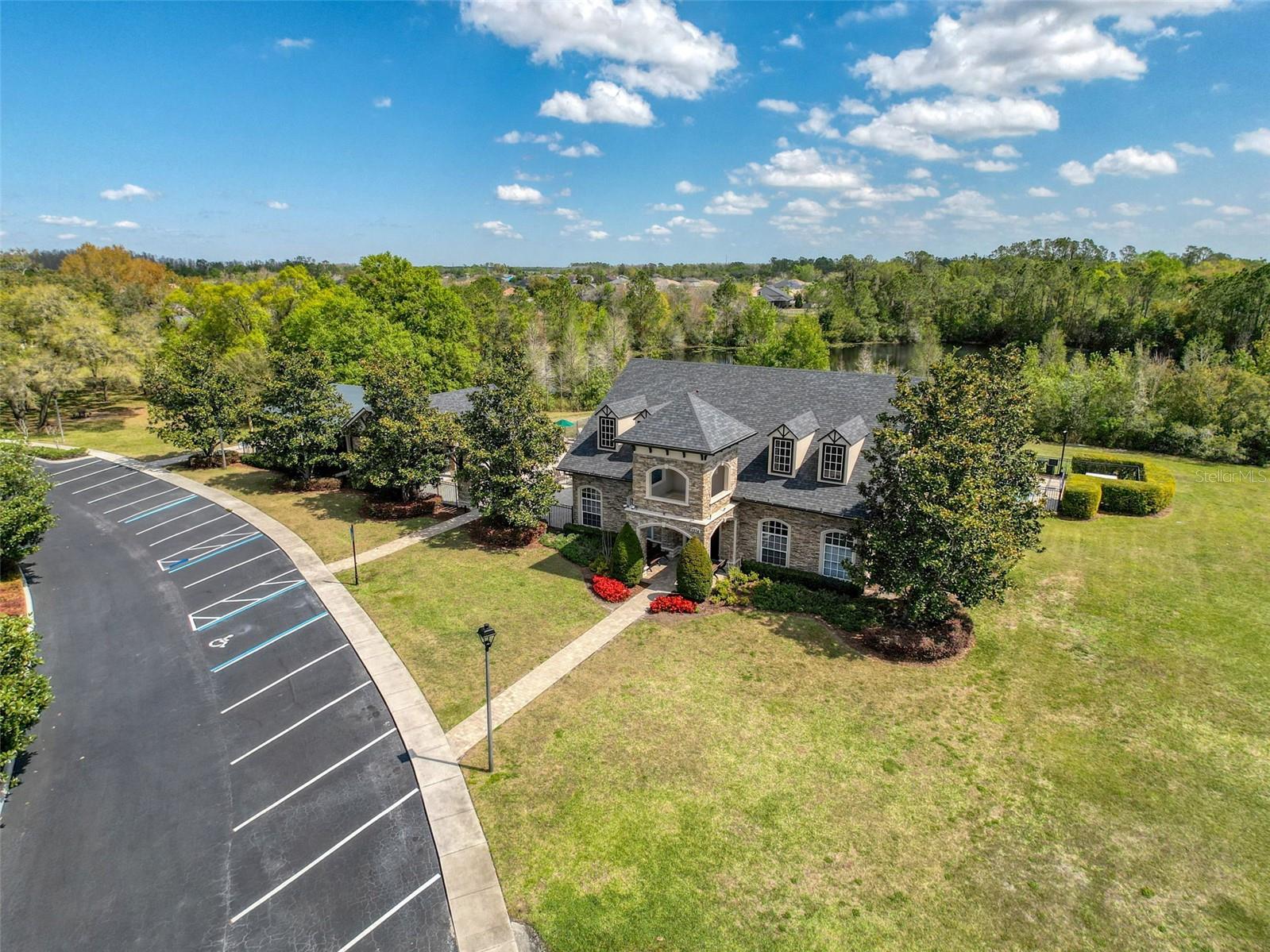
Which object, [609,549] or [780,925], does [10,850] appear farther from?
[609,549]

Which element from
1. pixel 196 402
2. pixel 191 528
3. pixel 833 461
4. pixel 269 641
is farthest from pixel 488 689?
pixel 196 402

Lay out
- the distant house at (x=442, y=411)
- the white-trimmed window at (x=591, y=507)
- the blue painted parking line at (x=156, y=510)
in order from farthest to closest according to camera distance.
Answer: the distant house at (x=442, y=411) → the blue painted parking line at (x=156, y=510) → the white-trimmed window at (x=591, y=507)

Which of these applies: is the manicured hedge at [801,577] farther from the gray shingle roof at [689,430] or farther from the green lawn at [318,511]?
the green lawn at [318,511]

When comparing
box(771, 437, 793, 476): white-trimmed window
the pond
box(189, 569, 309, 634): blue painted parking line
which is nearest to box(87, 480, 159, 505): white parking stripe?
box(189, 569, 309, 634): blue painted parking line

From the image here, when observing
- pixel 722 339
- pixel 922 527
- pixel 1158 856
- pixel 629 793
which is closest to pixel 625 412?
pixel 922 527

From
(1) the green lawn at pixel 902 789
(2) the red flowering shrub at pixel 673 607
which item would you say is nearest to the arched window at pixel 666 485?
Answer: (2) the red flowering shrub at pixel 673 607

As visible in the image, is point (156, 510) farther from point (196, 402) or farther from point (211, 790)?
point (211, 790)
